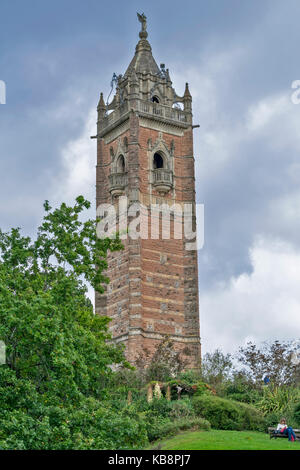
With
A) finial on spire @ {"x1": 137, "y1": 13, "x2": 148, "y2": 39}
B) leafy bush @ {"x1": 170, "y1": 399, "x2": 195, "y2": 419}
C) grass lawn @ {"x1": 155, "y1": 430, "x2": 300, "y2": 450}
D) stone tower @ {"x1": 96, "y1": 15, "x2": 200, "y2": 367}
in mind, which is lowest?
grass lawn @ {"x1": 155, "y1": 430, "x2": 300, "y2": 450}

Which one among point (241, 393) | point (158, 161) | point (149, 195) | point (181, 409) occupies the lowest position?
point (181, 409)

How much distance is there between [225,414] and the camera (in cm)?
3531

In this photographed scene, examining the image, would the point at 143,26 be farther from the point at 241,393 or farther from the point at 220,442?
the point at 220,442

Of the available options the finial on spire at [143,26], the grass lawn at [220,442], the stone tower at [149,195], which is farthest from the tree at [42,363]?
the finial on spire at [143,26]

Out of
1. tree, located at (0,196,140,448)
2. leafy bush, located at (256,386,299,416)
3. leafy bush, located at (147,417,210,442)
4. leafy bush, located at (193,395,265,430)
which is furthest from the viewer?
leafy bush, located at (256,386,299,416)

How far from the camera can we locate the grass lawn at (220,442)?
84.0 ft

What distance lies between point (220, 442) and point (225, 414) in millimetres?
8314

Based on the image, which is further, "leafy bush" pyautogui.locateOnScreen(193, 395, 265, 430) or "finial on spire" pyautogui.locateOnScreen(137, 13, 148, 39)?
"finial on spire" pyautogui.locateOnScreen(137, 13, 148, 39)

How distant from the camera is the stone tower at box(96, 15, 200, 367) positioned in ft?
183

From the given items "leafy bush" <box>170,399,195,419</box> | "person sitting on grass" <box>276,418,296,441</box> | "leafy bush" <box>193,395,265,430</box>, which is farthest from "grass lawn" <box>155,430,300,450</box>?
"leafy bush" <box>193,395,265,430</box>

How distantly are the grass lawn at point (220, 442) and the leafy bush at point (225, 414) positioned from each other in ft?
11.3

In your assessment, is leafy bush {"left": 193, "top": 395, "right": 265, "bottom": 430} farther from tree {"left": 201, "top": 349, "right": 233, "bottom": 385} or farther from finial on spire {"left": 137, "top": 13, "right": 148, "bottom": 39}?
finial on spire {"left": 137, "top": 13, "right": 148, "bottom": 39}

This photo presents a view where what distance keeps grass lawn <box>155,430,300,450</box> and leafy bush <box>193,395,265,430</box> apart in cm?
345

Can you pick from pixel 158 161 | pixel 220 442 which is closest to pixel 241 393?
pixel 220 442
